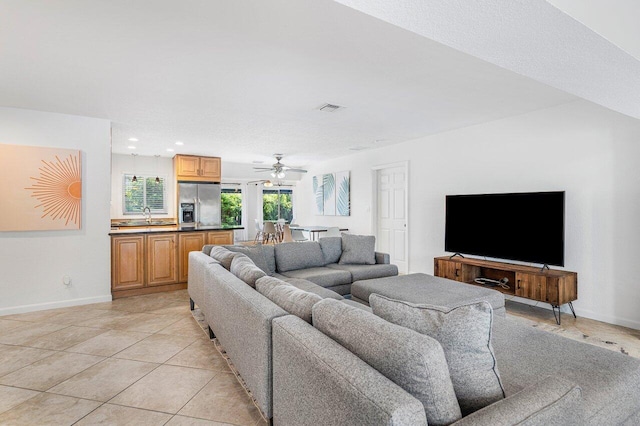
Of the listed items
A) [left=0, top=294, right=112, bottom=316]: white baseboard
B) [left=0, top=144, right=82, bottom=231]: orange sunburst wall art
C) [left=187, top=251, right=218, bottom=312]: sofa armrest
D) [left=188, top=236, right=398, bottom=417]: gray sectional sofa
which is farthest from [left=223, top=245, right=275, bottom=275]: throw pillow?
[left=0, top=144, right=82, bottom=231]: orange sunburst wall art

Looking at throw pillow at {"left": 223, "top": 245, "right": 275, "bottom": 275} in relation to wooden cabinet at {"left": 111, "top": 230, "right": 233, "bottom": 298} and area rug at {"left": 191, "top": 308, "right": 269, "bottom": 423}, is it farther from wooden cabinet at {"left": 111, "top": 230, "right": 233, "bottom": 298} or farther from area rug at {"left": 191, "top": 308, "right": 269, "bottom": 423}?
wooden cabinet at {"left": 111, "top": 230, "right": 233, "bottom": 298}

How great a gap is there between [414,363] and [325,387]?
33 cm

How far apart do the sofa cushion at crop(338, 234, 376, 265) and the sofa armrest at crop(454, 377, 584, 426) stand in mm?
3303

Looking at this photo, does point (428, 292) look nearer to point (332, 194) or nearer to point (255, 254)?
point (255, 254)

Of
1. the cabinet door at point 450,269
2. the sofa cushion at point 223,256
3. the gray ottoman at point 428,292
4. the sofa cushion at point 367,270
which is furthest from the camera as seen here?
the cabinet door at point 450,269

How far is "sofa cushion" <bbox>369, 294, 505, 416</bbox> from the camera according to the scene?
1.11 metres

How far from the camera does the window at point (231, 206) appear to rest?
8844 mm

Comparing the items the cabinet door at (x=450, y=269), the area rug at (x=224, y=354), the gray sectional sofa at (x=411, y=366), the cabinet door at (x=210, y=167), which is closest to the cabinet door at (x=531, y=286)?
the cabinet door at (x=450, y=269)

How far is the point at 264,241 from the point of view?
27.1 ft

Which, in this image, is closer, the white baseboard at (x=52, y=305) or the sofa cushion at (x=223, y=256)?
the sofa cushion at (x=223, y=256)

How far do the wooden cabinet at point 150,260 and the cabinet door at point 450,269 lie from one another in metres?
3.60

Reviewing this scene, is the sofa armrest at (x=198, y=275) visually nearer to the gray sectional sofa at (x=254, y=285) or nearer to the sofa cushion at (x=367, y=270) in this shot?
the gray sectional sofa at (x=254, y=285)

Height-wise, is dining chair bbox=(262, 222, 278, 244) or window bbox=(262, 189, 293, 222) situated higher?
window bbox=(262, 189, 293, 222)

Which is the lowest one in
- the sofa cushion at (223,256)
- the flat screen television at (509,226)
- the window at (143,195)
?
the sofa cushion at (223,256)
